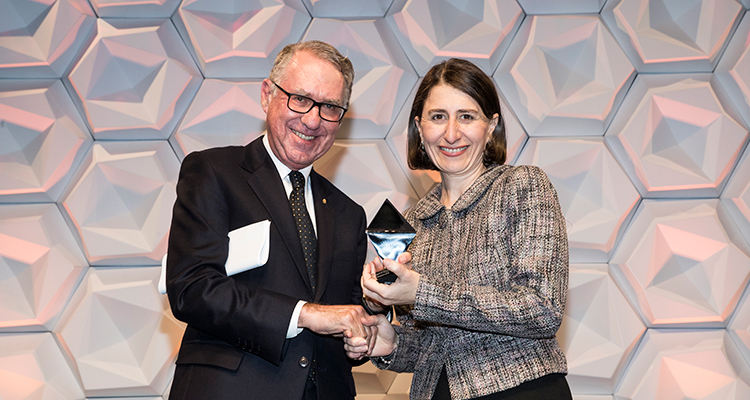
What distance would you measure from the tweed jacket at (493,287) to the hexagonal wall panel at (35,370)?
194 centimetres

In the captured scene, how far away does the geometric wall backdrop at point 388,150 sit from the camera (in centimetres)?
283

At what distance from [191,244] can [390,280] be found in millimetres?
649

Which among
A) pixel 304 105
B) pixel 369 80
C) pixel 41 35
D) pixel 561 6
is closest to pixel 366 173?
Result: pixel 369 80

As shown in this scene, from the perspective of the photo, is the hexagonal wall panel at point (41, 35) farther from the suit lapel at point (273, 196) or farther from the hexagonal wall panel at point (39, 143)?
the suit lapel at point (273, 196)

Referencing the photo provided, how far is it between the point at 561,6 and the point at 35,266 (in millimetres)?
3035

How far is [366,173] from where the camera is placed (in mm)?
2947

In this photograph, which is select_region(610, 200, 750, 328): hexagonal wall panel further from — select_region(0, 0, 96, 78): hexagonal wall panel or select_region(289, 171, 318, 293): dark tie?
select_region(0, 0, 96, 78): hexagonal wall panel

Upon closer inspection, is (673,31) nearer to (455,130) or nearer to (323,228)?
(455,130)

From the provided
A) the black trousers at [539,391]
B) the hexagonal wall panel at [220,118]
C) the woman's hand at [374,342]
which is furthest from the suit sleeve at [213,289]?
the hexagonal wall panel at [220,118]

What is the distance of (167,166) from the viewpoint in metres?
2.92

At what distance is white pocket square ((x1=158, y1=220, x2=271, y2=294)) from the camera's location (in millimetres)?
1748

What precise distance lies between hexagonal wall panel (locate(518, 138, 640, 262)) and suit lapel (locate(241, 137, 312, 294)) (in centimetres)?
151

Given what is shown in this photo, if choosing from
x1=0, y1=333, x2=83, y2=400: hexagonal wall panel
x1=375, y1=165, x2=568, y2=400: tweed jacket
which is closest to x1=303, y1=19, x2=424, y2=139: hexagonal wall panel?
x1=375, y1=165, x2=568, y2=400: tweed jacket

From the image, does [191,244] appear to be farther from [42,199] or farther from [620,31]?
[620,31]
